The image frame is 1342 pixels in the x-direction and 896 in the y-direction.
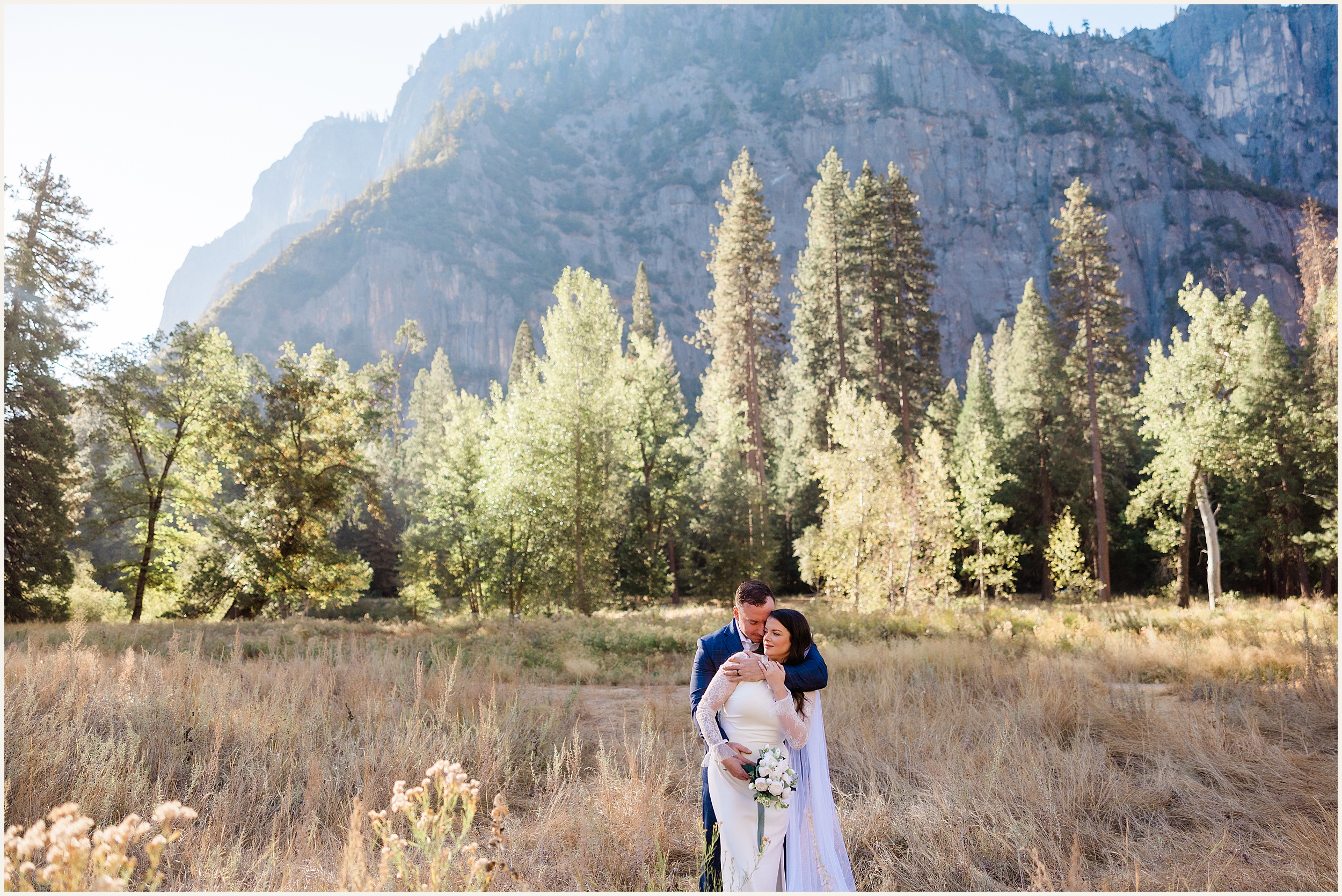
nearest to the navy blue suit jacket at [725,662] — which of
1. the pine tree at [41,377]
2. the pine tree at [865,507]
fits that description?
the pine tree at [865,507]

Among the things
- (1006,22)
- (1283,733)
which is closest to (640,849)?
(1283,733)

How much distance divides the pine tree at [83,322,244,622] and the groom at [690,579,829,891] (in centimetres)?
2162

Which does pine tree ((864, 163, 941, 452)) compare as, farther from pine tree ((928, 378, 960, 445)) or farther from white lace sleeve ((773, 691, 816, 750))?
white lace sleeve ((773, 691, 816, 750))

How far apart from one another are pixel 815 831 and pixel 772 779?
659mm

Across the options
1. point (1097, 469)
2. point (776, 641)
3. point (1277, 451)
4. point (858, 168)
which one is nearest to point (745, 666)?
point (776, 641)

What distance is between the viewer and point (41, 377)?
17000 millimetres

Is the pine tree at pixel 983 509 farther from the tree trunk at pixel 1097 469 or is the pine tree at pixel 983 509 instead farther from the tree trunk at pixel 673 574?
the tree trunk at pixel 673 574

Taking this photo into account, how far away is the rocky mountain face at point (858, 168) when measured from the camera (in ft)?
409

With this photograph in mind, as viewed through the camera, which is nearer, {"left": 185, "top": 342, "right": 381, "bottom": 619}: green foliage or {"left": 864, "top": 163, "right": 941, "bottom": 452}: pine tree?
{"left": 185, "top": 342, "right": 381, "bottom": 619}: green foliage

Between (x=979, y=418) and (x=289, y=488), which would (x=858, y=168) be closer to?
(x=979, y=418)

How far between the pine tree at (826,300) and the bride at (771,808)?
2531 centimetres

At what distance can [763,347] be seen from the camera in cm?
3108

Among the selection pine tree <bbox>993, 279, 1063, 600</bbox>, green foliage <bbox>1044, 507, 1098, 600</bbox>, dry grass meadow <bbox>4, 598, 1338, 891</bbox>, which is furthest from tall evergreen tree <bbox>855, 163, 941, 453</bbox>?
dry grass meadow <bbox>4, 598, 1338, 891</bbox>

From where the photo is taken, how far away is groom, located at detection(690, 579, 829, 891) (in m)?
3.40
